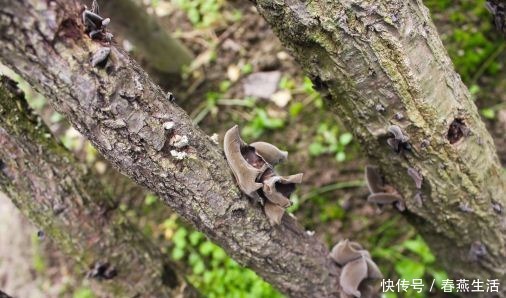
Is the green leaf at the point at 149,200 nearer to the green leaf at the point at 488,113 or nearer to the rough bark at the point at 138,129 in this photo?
the rough bark at the point at 138,129

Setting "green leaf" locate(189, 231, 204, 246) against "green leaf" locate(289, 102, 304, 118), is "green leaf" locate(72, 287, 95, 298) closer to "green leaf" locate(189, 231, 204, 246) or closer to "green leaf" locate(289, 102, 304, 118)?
"green leaf" locate(189, 231, 204, 246)

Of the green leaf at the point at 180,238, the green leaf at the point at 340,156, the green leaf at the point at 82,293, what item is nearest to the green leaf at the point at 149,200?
the green leaf at the point at 180,238

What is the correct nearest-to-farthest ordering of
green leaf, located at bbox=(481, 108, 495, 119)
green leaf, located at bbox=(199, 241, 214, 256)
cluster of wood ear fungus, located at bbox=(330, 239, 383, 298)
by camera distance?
cluster of wood ear fungus, located at bbox=(330, 239, 383, 298)
green leaf, located at bbox=(481, 108, 495, 119)
green leaf, located at bbox=(199, 241, 214, 256)

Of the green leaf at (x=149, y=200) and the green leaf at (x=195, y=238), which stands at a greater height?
the green leaf at (x=195, y=238)

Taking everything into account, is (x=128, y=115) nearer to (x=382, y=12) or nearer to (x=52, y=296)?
(x=382, y=12)

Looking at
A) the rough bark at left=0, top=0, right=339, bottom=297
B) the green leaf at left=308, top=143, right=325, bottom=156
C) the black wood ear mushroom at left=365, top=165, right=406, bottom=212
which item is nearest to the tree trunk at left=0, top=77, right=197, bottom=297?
the rough bark at left=0, top=0, right=339, bottom=297

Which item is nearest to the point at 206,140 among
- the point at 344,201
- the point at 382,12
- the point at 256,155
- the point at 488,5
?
the point at 256,155
